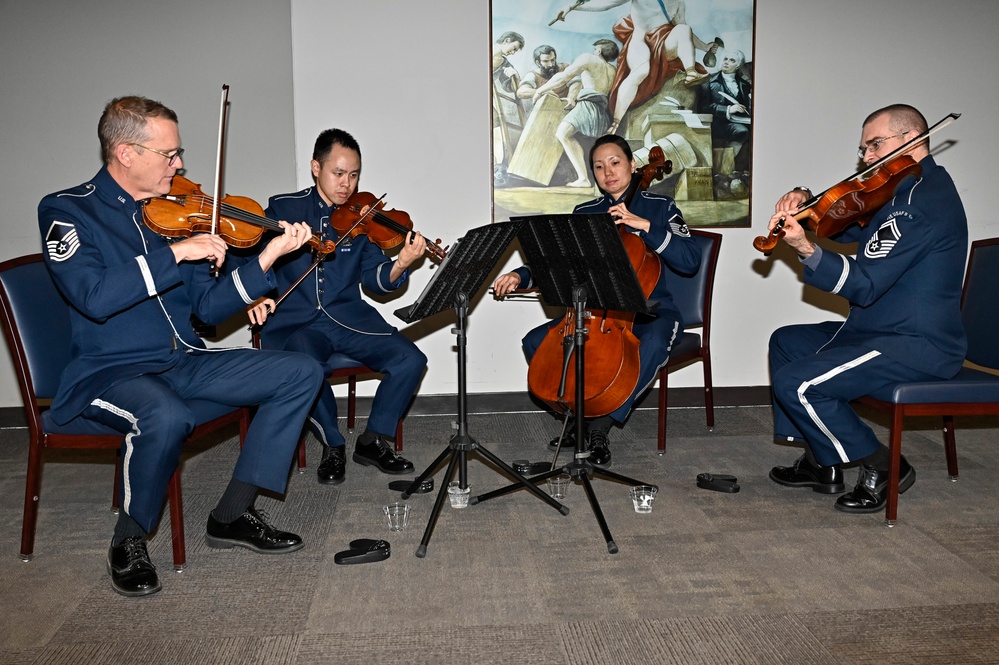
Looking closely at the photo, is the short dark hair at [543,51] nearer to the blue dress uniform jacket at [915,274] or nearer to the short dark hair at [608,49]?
the short dark hair at [608,49]

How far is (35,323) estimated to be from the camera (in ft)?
7.86

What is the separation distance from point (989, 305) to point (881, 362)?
57 centimetres

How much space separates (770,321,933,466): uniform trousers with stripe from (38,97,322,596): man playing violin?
1513 mm

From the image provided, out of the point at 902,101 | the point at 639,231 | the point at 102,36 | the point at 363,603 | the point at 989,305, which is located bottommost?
the point at 363,603

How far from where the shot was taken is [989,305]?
2.88 metres

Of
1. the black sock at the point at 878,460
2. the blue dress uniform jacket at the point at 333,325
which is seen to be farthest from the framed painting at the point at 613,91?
the black sock at the point at 878,460

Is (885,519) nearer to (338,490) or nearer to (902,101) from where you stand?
(338,490)

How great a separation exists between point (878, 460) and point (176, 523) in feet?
7.04

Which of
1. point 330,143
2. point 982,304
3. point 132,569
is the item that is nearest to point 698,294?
point 982,304

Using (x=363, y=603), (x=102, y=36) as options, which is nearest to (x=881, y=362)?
(x=363, y=603)

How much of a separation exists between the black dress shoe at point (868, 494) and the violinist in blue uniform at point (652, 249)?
2.68 ft

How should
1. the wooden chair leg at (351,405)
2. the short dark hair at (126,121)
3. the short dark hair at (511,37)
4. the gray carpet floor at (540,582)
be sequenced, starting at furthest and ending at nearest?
the short dark hair at (511,37) → the wooden chair leg at (351,405) → the short dark hair at (126,121) → the gray carpet floor at (540,582)

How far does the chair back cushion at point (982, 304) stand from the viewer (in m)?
2.86

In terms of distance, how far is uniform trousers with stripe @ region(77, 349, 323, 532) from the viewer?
7.17 ft
